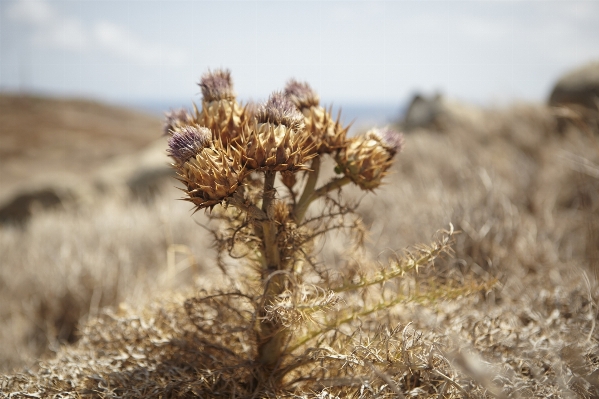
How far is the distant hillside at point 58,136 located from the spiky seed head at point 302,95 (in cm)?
925

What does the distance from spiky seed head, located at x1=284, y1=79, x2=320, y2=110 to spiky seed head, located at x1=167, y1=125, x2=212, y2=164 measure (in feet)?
1.34

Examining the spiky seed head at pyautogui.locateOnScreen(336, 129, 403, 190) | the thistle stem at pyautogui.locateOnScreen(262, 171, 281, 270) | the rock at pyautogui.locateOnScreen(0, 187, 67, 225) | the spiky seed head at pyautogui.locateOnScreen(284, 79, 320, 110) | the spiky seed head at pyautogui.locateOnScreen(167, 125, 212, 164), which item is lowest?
the rock at pyautogui.locateOnScreen(0, 187, 67, 225)

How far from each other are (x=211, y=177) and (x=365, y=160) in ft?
1.75

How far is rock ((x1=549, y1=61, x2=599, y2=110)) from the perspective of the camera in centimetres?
653

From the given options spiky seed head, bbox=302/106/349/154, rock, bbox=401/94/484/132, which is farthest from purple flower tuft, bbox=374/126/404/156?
rock, bbox=401/94/484/132

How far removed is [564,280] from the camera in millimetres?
2230

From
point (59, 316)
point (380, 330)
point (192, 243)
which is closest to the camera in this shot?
point (380, 330)

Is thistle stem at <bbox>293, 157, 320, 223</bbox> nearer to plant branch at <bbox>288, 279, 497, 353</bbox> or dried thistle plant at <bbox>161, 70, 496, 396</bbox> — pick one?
dried thistle plant at <bbox>161, 70, 496, 396</bbox>

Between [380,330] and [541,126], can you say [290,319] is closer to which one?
[380,330]

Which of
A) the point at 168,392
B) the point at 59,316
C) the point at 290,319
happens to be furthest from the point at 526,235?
the point at 59,316

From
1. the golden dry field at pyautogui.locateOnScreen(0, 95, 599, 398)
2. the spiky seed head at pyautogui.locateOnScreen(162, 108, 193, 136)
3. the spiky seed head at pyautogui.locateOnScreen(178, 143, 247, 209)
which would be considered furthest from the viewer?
the spiky seed head at pyautogui.locateOnScreen(162, 108, 193, 136)

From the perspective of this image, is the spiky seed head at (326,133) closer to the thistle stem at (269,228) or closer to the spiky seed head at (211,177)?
the thistle stem at (269,228)

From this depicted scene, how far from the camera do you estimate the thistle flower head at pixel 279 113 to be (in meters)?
1.21

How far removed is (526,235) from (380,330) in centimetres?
185
